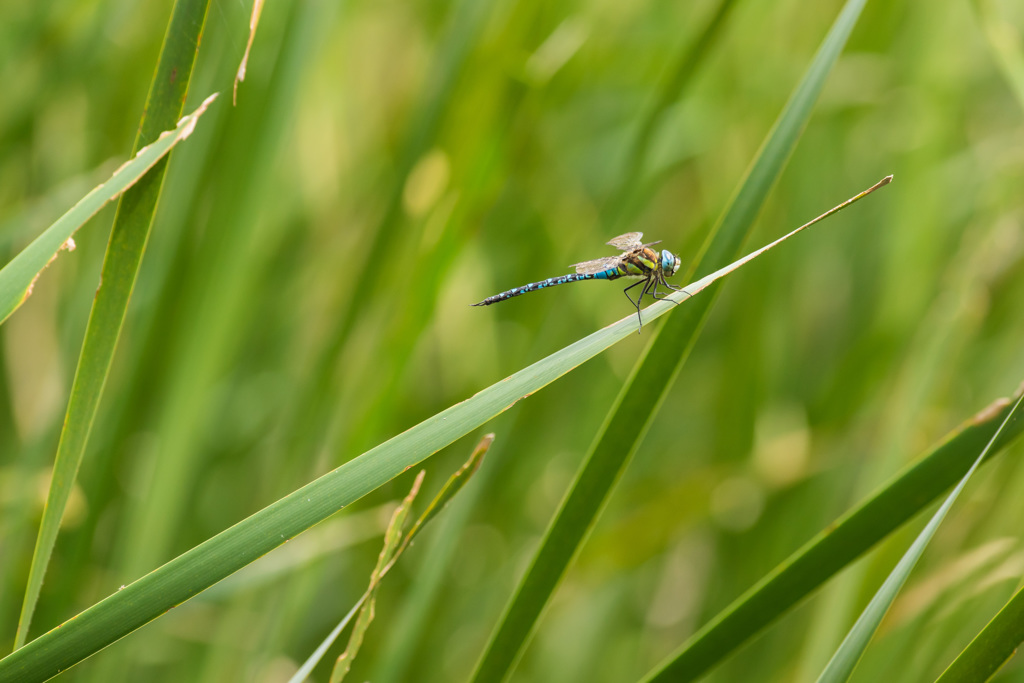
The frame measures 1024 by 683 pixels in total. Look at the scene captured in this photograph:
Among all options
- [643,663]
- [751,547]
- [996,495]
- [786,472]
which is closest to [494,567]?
[643,663]

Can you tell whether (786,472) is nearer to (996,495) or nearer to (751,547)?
(751,547)

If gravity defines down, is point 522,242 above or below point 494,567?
above

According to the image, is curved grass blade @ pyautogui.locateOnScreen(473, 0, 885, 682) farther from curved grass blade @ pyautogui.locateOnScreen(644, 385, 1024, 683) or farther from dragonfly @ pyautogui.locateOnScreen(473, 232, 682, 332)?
dragonfly @ pyautogui.locateOnScreen(473, 232, 682, 332)

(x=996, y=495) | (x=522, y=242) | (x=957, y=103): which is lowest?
(x=996, y=495)

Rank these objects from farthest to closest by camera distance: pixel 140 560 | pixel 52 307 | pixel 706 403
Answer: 1. pixel 706 403
2. pixel 52 307
3. pixel 140 560

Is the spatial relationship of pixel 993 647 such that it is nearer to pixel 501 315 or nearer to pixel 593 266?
pixel 593 266

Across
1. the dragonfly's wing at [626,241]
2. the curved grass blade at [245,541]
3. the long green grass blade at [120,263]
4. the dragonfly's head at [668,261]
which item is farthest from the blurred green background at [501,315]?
the curved grass blade at [245,541]

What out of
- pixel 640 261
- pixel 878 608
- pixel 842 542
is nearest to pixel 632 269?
pixel 640 261

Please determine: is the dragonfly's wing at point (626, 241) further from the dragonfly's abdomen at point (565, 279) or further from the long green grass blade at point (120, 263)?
the long green grass blade at point (120, 263)
